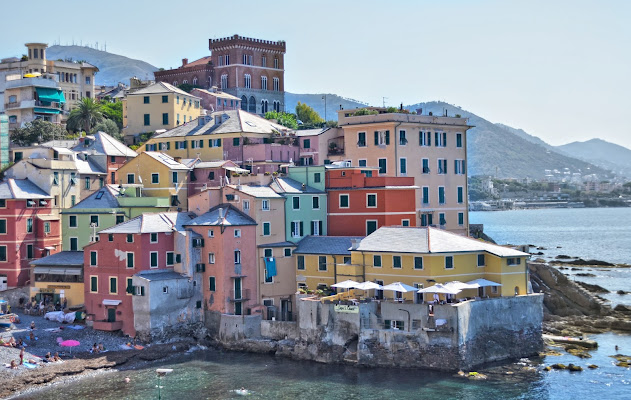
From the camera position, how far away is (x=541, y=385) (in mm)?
57781

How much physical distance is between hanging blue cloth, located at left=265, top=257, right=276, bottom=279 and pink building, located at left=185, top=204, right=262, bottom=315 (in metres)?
0.86

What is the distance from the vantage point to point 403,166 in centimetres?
8200

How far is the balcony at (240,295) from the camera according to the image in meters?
69.7

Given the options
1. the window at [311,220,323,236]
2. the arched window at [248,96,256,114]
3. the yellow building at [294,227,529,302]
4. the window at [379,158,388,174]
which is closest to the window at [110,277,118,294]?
the window at [311,220,323,236]


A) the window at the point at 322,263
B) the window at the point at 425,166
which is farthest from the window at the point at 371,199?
the window at the point at 425,166

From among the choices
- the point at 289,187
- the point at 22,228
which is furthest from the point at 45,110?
the point at 289,187

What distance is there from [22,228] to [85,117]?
3721 centimetres

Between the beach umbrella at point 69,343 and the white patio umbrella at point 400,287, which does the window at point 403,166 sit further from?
the beach umbrella at point 69,343

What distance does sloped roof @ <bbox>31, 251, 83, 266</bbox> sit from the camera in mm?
75963

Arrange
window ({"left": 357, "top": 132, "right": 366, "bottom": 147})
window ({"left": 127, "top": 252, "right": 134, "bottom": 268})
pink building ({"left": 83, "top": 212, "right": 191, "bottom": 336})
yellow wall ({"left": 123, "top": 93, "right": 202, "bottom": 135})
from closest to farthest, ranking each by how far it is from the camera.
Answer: pink building ({"left": 83, "top": 212, "right": 191, "bottom": 336}), window ({"left": 127, "top": 252, "right": 134, "bottom": 268}), window ({"left": 357, "top": 132, "right": 366, "bottom": 147}), yellow wall ({"left": 123, "top": 93, "right": 202, "bottom": 135})

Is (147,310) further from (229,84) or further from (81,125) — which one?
(229,84)

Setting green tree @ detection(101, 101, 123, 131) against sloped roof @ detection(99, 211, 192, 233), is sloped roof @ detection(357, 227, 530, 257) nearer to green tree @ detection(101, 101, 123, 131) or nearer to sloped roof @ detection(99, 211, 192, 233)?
sloped roof @ detection(99, 211, 192, 233)

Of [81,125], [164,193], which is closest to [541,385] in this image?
[164,193]

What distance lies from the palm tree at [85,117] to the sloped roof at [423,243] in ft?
187
